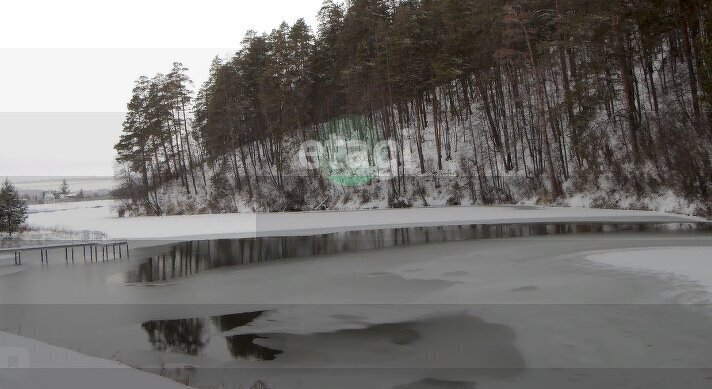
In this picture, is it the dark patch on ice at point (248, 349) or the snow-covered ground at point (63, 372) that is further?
the dark patch on ice at point (248, 349)

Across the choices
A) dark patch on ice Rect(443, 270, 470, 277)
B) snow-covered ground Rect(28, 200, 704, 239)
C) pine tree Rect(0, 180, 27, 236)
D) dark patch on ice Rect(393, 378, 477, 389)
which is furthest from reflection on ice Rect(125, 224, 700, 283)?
pine tree Rect(0, 180, 27, 236)

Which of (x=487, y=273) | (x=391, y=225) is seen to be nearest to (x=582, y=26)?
(x=391, y=225)

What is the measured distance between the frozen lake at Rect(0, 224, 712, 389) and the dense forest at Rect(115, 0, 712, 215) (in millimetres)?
11020

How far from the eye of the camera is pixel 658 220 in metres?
20.9

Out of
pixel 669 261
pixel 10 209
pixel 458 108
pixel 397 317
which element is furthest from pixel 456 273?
pixel 458 108

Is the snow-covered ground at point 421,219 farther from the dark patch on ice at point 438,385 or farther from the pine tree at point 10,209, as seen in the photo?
the dark patch on ice at point 438,385

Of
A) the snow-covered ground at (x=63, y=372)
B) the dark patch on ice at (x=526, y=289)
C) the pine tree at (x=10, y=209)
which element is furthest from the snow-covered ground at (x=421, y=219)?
the snow-covered ground at (x=63, y=372)

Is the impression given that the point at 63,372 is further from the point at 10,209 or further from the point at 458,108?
the point at 458,108

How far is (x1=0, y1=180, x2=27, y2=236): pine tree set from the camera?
3162 centimetres

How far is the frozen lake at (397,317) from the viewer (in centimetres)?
636

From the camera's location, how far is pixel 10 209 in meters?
31.9

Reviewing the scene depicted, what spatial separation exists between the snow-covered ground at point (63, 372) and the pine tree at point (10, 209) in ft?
96.5

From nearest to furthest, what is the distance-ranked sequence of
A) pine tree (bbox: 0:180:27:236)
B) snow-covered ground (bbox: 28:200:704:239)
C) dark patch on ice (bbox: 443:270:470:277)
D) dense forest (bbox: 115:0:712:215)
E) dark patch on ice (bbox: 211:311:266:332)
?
dark patch on ice (bbox: 211:311:266:332)
dark patch on ice (bbox: 443:270:470:277)
snow-covered ground (bbox: 28:200:704:239)
dense forest (bbox: 115:0:712:215)
pine tree (bbox: 0:180:27:236)

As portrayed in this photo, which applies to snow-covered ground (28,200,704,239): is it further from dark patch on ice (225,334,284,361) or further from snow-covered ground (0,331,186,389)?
snow-covered ground (0,331,186,389)
